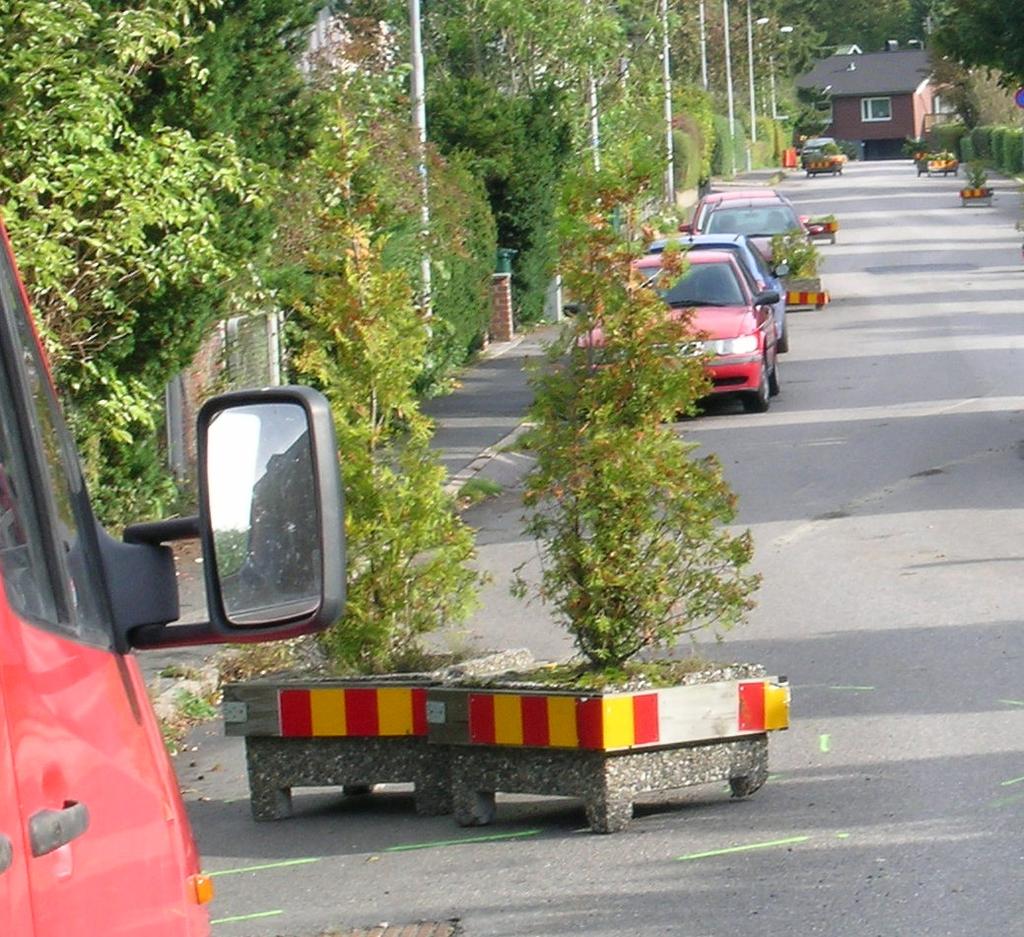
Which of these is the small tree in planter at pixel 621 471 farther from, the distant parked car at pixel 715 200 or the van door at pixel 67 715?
the distant parked car at pixel 715 200

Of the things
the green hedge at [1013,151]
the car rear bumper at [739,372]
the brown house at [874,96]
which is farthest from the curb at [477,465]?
the brown house at [874,96]

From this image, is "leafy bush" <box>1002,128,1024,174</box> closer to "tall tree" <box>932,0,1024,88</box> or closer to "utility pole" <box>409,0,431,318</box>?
"utility pole" <box>409,0,431,318</box>

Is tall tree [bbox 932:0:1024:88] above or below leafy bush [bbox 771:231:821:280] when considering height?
above

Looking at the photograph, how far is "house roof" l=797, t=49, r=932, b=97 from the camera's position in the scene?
14900 centimetres

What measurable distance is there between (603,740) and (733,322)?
14.4 meters

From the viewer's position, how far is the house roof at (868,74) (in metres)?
149

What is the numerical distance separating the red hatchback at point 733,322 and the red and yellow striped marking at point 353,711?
12.5 meters

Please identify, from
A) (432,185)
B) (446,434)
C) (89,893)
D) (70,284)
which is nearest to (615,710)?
(89,893)

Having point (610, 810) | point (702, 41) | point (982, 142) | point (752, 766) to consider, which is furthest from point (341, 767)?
point (982, 142)

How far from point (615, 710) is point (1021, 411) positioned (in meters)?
13.5

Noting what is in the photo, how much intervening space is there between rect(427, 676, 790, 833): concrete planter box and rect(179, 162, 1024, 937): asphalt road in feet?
0.53

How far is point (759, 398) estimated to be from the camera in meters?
21.4

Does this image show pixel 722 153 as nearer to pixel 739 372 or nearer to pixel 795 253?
pixel 795 253

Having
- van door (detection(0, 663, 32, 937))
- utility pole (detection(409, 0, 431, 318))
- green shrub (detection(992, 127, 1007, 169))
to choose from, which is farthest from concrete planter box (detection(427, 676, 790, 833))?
green shrub (detection(992, 127, 1007, 169))
